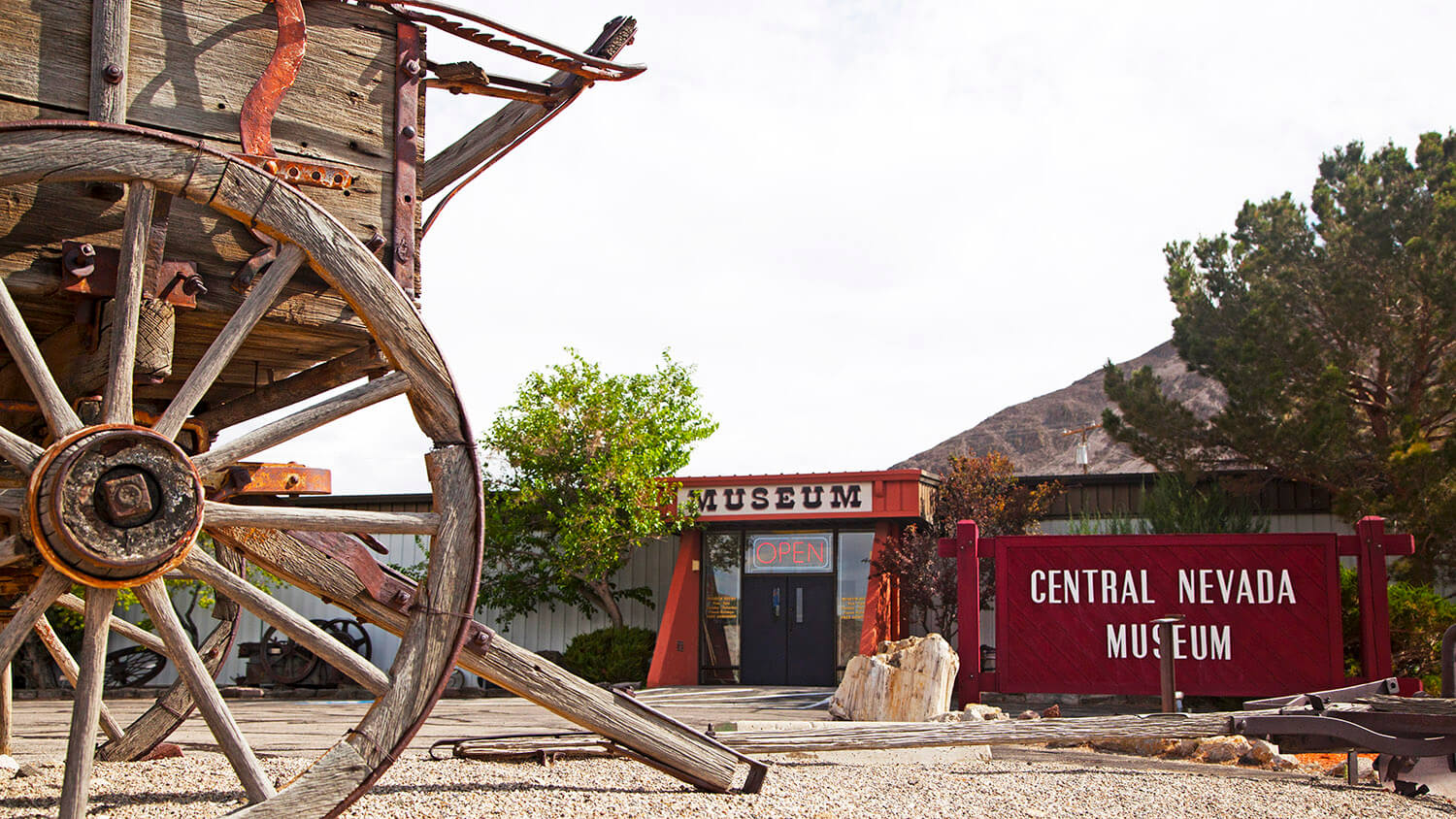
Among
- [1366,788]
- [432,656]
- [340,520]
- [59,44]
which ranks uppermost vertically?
[59,44]

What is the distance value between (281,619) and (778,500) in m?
13.4

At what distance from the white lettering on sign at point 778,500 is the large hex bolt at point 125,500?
46.1 feet

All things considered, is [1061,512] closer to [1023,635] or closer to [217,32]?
[1023,635]

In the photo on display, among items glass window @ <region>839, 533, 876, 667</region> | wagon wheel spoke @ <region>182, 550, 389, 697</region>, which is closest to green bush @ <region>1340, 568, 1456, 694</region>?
glass window @ <region>839, 533, 876, 667</region>

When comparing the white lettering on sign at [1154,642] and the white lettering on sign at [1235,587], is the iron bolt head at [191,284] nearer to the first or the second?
the white lettering on sign at [1154,642]

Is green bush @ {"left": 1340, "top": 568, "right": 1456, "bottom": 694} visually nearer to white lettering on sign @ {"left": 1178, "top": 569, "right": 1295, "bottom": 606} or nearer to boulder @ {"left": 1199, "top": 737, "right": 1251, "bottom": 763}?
white lettering on sign @ {"left": 1178, "top": 569, "right": 1295, "bottom": 606}

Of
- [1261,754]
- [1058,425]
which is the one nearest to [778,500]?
[1261,754]

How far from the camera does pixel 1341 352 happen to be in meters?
18.3

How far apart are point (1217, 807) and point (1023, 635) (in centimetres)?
614

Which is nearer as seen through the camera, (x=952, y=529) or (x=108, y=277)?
(x=108, y=277)

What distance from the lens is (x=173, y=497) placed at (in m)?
3.54

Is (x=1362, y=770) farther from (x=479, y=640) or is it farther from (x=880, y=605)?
(x=880, y=605)

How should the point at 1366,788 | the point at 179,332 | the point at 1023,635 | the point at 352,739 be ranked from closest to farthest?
the point at 352,739 → the point at 179,332 → the point at 1366,788 → the point at 1023,635

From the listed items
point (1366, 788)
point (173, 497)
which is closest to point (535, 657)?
point (173, 497)
